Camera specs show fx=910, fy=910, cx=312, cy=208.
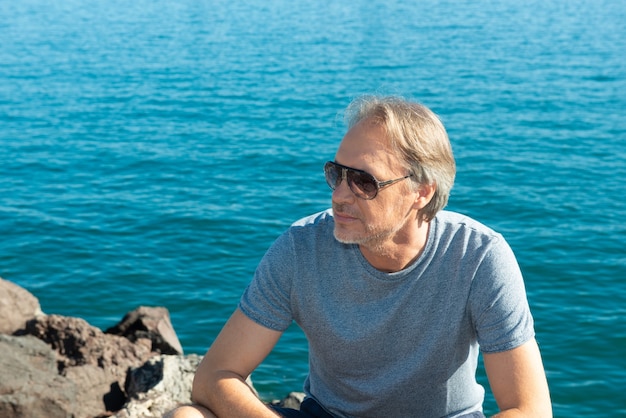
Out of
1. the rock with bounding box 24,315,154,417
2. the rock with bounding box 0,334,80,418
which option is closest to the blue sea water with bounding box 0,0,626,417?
the rock with bounding box 24,315,154,417

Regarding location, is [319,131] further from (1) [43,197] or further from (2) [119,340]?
(2) [119,340]

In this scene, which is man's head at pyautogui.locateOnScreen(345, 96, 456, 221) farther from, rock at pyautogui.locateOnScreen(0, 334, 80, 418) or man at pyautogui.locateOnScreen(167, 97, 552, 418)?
rock at pyautogui.locateOnScreen(0, 334, 80, 418)

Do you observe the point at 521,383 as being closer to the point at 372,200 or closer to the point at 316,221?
the point at 372,200

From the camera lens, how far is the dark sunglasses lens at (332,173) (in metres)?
3.98

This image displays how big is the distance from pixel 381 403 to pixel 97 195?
1258 centimetres

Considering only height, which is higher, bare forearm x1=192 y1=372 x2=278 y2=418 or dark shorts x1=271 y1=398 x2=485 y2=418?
bare forearm x1=192 y1=372 x2=278 y2=418

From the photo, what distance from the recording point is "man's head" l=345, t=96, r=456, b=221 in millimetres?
3848

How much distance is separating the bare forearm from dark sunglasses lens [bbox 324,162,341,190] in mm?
957

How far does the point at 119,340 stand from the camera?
8578mm

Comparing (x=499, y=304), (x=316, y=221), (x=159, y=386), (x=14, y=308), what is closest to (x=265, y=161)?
(x=14, y=308)

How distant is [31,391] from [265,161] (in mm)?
11437

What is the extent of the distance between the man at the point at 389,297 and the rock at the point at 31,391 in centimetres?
Result: 335

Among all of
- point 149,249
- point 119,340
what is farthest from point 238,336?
point 149,249

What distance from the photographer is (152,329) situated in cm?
917
